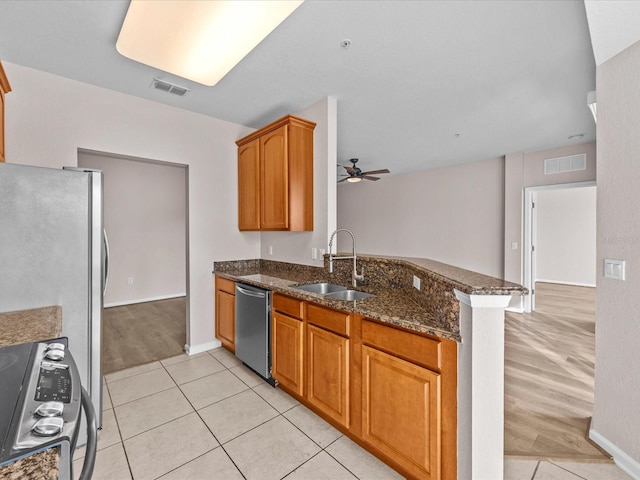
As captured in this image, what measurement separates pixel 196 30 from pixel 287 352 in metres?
2.22

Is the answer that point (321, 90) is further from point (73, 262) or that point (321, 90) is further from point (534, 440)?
point (534, 440)

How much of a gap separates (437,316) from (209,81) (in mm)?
2211

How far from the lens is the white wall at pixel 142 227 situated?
5.12 m

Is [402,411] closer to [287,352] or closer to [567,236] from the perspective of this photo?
[287,352]

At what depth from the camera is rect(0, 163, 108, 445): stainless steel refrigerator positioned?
167cm

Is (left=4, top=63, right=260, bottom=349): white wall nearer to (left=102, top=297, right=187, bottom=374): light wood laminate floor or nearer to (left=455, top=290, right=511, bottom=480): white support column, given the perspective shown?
(left=102, top=297, right=187, bottom=374): light wood laminate floor

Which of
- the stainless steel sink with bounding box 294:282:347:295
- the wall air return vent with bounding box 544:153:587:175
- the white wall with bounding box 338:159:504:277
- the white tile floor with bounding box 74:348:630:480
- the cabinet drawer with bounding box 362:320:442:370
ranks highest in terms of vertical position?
the wall air return vent with bounding box 544:153:587:175

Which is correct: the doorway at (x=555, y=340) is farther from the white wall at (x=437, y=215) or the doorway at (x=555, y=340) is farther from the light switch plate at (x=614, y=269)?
the light switch plate at (x=614, y=269)

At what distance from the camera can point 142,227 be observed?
18.0 feet

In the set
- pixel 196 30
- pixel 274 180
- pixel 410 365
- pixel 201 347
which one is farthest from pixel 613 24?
pixel 201 347

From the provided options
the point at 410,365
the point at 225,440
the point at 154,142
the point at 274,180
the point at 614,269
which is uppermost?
the point at 154,142

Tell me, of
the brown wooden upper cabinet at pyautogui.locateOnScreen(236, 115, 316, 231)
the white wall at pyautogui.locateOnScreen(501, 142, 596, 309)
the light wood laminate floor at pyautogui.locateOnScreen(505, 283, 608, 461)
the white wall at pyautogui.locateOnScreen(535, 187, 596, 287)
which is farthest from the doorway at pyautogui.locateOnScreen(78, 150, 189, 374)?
the white wall at pyautogui.locateOnScreen(535, 187, 596, 287)

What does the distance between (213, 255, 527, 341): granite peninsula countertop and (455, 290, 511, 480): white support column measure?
65 mm

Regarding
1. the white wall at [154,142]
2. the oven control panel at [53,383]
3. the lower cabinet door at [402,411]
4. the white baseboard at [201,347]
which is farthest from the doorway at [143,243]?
the oven control panel at [53,383]
